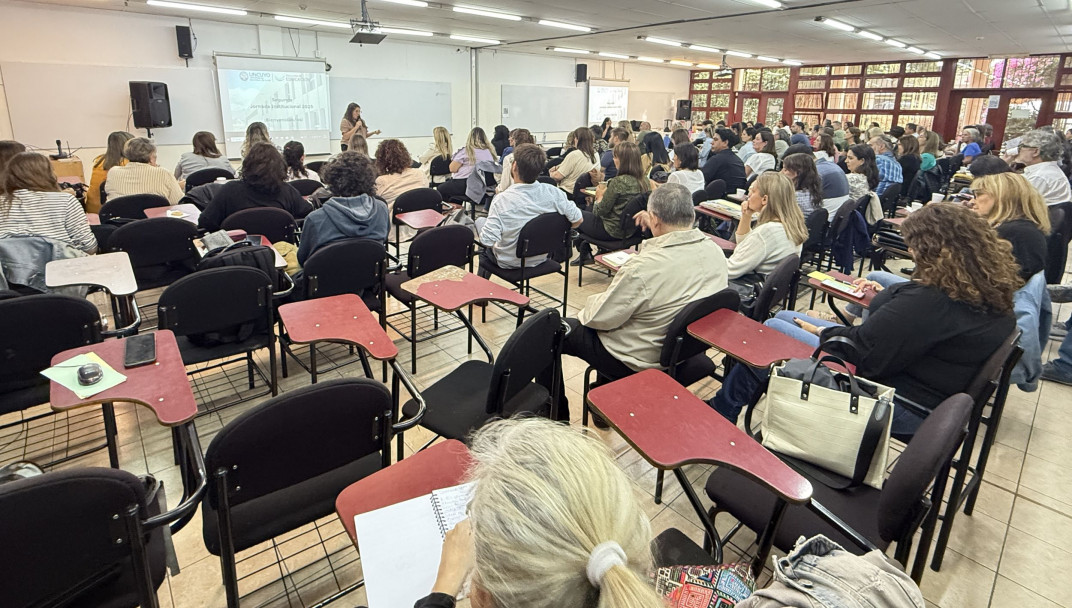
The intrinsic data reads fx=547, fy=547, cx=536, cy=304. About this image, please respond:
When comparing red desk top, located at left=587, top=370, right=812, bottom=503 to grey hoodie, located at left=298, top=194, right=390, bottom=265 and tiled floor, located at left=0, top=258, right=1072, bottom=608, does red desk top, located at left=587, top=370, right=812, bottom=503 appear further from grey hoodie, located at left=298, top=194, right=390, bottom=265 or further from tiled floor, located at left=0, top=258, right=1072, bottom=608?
grey hoodie, located at left=298, top=194, right=390, bottom=265

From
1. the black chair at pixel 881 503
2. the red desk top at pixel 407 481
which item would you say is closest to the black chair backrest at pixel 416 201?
the red desk top at pixel 407 481

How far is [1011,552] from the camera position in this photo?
209 centimetres

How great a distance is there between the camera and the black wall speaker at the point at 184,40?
8234mm

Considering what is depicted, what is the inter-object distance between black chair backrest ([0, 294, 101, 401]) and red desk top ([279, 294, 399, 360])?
70 centimetres

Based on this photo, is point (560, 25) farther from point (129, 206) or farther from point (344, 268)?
point (344, 268)

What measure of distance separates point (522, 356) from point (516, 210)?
2.07 meters

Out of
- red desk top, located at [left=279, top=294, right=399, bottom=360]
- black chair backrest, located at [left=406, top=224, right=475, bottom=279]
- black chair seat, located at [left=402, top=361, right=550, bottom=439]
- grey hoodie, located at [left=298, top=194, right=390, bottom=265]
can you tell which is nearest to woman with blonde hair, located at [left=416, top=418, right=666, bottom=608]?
black chair seat, located at [left=402, top=361, right=550, bottom=439]

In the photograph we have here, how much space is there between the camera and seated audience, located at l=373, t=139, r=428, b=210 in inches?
189

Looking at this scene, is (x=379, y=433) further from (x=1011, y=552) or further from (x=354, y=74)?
(x=354, y=74)

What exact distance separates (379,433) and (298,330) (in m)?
0.80

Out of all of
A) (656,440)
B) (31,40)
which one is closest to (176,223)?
(656,440)

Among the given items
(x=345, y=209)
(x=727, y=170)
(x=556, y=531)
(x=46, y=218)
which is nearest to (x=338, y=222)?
(x=345, y=209)

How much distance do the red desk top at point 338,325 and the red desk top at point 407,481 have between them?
25.2 inches

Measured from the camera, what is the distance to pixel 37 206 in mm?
2947
